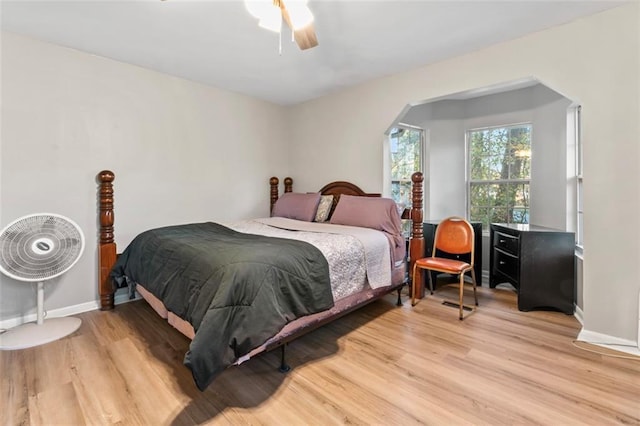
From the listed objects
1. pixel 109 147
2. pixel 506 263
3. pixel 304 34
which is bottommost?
pixel 506 263

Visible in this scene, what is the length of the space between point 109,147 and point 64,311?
158cm

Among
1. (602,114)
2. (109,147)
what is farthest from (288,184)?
(602,114)

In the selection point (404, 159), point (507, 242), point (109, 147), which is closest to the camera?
point (109, 147)

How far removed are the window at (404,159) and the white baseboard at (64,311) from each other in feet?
11.2

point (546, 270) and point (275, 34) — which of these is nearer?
point (275, 34)

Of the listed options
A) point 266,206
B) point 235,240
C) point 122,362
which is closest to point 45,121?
point 235,240

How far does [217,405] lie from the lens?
5.58 feet

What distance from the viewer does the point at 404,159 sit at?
4.51 m

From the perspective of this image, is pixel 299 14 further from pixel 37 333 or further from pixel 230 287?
pixel 37 333

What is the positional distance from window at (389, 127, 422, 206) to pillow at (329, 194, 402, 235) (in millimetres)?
1188

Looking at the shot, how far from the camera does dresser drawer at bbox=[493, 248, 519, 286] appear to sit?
10.7 feet

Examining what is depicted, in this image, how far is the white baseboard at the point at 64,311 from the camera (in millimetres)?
2645

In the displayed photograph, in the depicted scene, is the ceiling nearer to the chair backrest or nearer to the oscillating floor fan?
the oscillating floor fan

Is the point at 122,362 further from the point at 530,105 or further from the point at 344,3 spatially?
the point at 530,105
